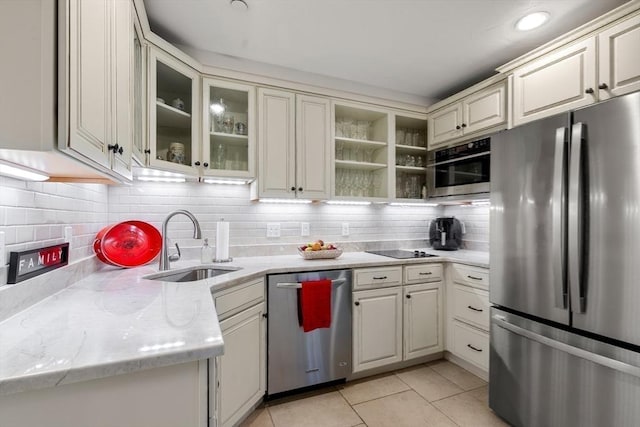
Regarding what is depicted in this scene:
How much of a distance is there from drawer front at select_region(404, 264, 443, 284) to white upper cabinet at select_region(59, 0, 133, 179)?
6.65 ft

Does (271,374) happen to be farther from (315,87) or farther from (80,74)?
(315,87)

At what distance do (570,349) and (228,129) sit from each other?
249 cm

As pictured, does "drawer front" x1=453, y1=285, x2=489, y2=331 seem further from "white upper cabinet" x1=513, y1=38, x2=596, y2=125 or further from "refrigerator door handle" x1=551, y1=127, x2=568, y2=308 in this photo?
"white upper cabinet" x1=513, y1=38, x2=596, y2=125

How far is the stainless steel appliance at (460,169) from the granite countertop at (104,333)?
2181 mm

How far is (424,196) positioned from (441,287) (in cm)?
91

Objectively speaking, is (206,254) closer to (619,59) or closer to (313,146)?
(313,146)

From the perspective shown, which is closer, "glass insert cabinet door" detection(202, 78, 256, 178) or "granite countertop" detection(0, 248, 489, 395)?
"granite countertop" detection(0, 248, 489, 395)

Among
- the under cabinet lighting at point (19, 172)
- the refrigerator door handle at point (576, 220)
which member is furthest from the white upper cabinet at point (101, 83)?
the refrigerator door handle at point (576, 220)

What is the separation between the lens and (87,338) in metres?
0.75

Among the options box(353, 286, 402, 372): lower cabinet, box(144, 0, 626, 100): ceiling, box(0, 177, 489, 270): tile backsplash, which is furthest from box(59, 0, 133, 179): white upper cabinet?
box(353, 286, 402, 372): lower cabinet

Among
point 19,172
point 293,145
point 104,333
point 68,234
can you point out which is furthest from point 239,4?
point 104,333

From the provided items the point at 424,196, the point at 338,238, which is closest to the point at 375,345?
the point at 338,238

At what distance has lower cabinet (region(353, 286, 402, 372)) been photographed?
217 centimetres

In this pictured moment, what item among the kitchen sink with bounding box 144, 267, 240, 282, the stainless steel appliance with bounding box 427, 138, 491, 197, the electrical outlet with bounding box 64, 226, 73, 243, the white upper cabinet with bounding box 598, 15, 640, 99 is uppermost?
the white upper cabinet with bounding box 598, 15, 640, 99
